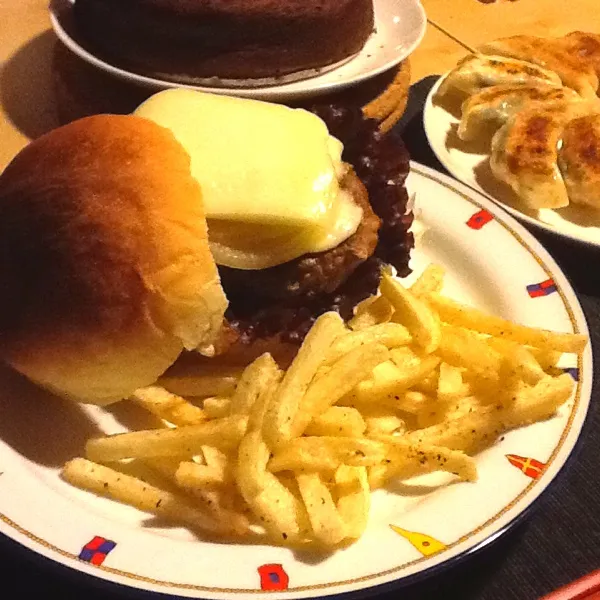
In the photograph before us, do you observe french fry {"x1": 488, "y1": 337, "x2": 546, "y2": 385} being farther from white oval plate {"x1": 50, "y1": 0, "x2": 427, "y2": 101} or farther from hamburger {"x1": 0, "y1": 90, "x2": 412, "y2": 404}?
white oval plate {"x1": 50, "y1": 0, "x2": 427, "y2": 101}

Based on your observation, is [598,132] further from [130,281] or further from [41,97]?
[41,97]

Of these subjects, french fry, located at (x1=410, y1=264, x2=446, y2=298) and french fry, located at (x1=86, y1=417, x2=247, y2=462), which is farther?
french fry, located at (x1=410, y1=264, x2=446, y2=298)

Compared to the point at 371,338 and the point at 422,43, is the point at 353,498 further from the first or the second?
the point at 422,43

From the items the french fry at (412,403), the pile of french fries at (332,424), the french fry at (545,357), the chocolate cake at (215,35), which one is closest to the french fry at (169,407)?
the pile of french fries at (332,424)

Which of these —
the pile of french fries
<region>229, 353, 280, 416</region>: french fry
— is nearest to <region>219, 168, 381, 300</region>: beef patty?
the pile of french fries

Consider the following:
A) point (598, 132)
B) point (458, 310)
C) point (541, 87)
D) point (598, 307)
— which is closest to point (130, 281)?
point (458, 310)

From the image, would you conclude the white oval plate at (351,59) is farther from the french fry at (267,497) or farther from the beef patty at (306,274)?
the french fry at (267,497)
